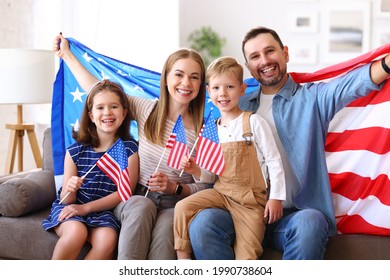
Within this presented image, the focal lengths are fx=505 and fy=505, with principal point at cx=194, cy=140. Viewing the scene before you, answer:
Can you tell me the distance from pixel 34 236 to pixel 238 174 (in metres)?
0.88

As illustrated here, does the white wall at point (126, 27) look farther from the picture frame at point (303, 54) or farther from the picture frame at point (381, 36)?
the picture frame at point (381, 36)

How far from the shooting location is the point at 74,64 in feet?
8.08

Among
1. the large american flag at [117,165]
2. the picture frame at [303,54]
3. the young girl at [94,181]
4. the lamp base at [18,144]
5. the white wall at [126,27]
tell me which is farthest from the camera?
the picture frame at [303,54]

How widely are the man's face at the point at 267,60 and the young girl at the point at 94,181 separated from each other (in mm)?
596

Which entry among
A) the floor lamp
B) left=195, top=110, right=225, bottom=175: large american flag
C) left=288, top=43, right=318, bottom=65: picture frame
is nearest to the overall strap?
left=195, top=110, right=225, bottom=175: large american flag

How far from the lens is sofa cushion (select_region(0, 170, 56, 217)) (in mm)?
2162

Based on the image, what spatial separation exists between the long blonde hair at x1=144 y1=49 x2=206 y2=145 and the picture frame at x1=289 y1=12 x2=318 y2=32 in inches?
128

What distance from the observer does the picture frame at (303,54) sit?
5.20m

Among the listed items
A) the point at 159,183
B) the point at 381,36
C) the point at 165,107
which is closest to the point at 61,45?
the point at 165,107

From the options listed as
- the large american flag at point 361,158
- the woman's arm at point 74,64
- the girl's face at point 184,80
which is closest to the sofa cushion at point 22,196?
the woman's arm at point 74,64

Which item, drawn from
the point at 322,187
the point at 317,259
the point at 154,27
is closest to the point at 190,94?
the point at 322,187

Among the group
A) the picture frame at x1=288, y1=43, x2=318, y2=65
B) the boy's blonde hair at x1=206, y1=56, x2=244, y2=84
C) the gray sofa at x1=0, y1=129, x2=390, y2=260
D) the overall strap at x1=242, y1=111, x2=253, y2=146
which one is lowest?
the gray sofa at x1=0, y1=129, x2=390, y2=260

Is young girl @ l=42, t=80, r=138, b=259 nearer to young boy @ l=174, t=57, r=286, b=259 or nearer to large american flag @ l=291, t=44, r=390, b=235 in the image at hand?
young boy @ l=174, t=57, r=286, b=259
